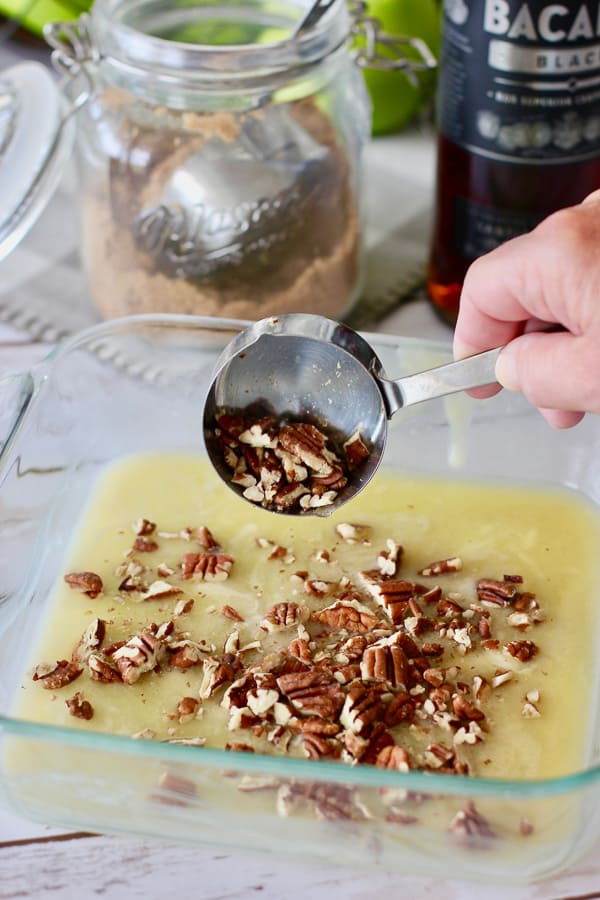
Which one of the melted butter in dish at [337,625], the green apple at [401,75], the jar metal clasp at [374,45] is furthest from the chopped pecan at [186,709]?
the green apple at [401,75]

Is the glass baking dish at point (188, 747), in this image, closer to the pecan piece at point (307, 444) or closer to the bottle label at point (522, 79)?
the pecan piece at point (307, 444)

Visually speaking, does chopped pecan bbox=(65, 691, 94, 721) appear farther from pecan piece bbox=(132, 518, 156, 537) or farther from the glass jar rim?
the glass jar rim

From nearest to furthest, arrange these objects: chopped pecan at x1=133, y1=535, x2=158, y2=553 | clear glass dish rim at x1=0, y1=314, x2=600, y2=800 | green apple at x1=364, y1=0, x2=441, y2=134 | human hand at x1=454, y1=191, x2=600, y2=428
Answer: clear glass dish rim at x1=0, y1=314, x2=600, y2=800 < human hand at x1=454, y1=191, x2=600, y2=428 < chopped pecan at x1=133, y1=535, x2=158, y2=553 < green apple at x1=364, y1=0, x2=441, y2=134

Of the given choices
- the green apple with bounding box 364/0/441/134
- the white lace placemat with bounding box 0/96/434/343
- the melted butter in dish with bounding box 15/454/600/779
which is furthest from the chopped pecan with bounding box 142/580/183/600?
the green apple with bounding box 364/0/441/134

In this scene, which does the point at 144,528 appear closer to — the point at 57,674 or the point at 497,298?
the point at 57,674

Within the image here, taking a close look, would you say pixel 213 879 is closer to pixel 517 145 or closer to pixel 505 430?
pixel 505 430
